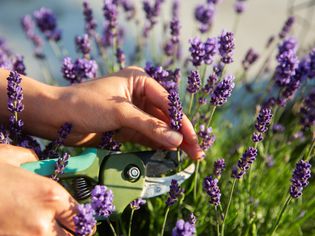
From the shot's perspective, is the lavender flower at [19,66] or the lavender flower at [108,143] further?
the lavender flower at [19,66]

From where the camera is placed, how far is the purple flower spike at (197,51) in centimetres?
186

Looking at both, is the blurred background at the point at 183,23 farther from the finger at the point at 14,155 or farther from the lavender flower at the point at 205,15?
the finger at the point at 14,155

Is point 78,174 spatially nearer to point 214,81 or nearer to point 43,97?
point 43,97

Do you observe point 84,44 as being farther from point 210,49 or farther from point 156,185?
point 156,185

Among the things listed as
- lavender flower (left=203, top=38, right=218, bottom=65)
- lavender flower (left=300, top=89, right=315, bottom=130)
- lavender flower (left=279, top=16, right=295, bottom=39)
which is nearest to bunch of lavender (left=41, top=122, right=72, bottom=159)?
lavender flower (left=203, top=38, right=218, bottom=65)

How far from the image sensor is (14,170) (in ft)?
4.37

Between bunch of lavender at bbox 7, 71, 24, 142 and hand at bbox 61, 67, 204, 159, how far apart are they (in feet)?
0.55

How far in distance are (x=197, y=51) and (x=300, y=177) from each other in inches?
25.1

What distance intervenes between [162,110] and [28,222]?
0.75 meters

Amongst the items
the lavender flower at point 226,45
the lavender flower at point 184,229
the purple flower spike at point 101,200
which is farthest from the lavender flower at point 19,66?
the lavender flower at point 184,229

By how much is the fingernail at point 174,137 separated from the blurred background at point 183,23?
90.6 inches

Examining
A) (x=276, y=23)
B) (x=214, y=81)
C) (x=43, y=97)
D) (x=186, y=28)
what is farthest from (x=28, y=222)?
(x=276, y=23)

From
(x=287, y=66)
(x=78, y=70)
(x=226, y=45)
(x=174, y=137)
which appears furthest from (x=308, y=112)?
(x=78, y=70)

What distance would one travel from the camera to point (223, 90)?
1655 millimetres
